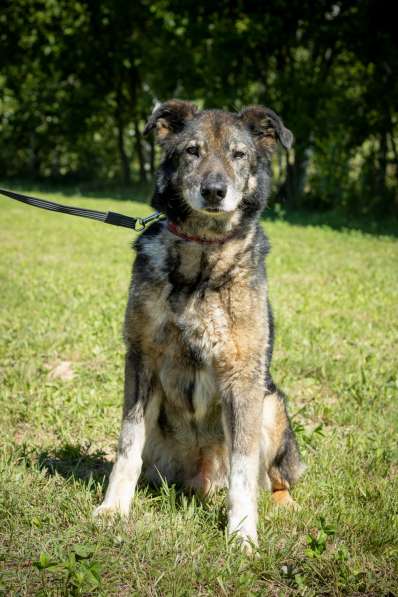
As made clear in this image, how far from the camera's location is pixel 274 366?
5.03 m

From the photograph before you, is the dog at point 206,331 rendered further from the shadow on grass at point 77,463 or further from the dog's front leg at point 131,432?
the shadow on grass at point 77,463

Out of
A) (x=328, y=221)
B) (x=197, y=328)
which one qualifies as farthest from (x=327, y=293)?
(x=328, y=221)

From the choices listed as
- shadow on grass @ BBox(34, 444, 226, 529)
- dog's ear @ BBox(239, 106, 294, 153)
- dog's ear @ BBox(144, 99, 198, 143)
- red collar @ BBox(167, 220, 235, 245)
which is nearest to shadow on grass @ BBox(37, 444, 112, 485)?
shadow on grass @ BBox(34, 444, 226, 529)

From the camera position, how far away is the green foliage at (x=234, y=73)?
54.2ft

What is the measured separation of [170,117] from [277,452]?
2.07 metres

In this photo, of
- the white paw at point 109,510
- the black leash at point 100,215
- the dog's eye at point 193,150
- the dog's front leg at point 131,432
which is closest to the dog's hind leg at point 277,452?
the dog's front leg at point 131,432

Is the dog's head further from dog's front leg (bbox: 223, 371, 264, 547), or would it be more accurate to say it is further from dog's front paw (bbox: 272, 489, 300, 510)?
dog's front paw (bbox: 272, 489, 300, 510)

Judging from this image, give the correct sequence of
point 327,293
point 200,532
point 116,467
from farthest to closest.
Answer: point 327,293
point 116,467
point 200,532

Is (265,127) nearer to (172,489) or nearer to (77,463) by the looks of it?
(172,489)

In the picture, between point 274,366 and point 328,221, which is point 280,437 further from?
point 328,221

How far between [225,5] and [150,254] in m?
18.8

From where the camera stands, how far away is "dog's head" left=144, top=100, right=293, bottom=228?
2.96 m

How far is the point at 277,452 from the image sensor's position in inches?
123

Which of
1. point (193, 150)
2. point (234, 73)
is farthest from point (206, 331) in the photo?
point (234, 73)
